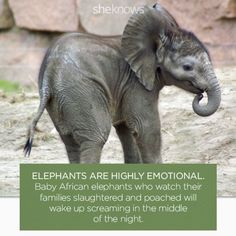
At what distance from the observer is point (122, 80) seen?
543 cm

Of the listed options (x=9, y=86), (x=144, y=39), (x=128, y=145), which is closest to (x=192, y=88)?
(x=144, y=39)

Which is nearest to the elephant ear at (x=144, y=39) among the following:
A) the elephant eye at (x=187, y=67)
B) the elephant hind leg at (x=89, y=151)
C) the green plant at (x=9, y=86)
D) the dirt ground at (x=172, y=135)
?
the elephant eye at (x=187, y=67)

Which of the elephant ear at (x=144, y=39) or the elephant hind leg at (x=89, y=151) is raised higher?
the elephant ear at (x=144, y=39)

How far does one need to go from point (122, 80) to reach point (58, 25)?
1.68 m

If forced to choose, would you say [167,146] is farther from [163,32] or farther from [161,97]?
[163,32]

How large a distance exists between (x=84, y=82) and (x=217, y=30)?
180 centimetres

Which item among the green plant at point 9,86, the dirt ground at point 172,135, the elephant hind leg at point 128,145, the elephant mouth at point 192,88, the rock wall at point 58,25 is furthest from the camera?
the green plant at point 9,86

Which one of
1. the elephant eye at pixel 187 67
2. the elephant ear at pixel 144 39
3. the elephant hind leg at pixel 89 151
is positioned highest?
the elephant ear at pixel 144 39

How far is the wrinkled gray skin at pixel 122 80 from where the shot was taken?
5312 millimetres

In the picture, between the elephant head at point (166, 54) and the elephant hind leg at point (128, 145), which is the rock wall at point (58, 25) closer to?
the elephant hind leg at point (128, 145)

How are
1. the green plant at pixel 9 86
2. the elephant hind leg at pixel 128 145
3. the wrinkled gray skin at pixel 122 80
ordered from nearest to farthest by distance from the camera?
the wrinkled gray skin at pixel 122 80
the elephant hind leg at pixel 128 145
the green plant at pixel 9 86

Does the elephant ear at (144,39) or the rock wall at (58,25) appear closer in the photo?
the elephant ear at (144,39)

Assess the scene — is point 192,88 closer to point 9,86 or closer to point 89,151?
point 89,151

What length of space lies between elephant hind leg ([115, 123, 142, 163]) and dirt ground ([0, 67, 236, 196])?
29.2 inches
